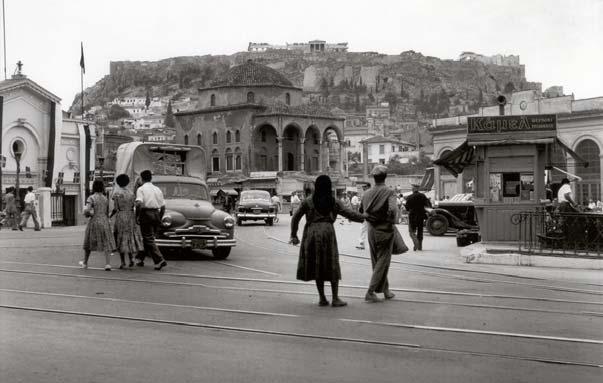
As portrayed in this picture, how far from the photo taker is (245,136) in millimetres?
83750

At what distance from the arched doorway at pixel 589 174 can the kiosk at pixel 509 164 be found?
37.3 meters

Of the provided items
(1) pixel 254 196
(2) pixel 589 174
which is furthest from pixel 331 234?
(2) pixel 589 174

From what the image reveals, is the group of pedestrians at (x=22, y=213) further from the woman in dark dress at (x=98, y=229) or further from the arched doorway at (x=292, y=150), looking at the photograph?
the arched doorway at (x=292, y=150)

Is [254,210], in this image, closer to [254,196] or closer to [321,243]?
[254,196]

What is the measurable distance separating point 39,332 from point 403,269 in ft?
28.8

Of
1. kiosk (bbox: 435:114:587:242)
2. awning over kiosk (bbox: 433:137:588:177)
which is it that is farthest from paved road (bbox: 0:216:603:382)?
awning over kiosk (bbox: 433:137:588:177)

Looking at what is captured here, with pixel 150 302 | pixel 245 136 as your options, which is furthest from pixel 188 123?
pixel 150 302

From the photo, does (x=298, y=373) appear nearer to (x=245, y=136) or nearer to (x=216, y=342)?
(x=216, y=342)

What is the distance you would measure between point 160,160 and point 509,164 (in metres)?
8.37

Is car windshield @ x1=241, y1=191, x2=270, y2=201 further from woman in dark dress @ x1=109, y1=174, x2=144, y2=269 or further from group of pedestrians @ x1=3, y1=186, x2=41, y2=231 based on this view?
woman in dark dress @ x1=109, y1=174, x2=144, y2=269

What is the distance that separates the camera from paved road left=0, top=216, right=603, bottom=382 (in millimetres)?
6574

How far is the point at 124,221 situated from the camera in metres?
14.5

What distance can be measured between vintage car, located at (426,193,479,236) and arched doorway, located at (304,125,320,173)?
60085 mm

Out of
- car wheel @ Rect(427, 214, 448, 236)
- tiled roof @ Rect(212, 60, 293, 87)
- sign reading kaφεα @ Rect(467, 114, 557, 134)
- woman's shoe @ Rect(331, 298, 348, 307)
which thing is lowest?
woman's shoe @ Rect(331, 298, 348, 307)
